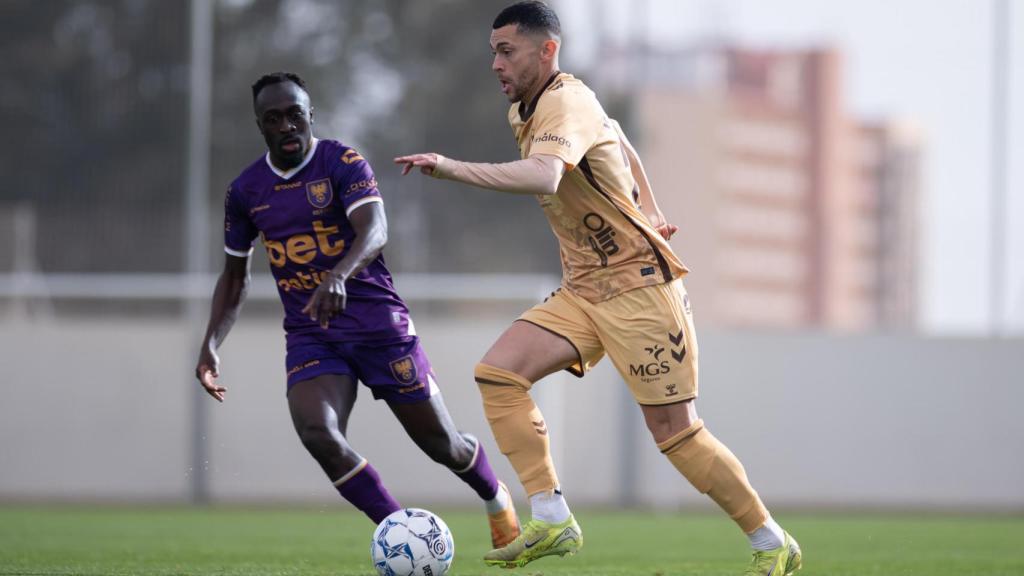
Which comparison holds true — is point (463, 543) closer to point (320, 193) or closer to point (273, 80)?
point (320, 193)

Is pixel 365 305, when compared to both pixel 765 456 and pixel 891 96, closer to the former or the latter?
pixel 765 456

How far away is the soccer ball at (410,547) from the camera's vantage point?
5645mm

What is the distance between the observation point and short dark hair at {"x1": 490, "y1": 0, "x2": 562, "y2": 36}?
18.7ft

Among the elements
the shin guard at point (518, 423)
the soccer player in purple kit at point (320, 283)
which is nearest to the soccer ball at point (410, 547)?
the soccer player in purple kit at point (320, 283)

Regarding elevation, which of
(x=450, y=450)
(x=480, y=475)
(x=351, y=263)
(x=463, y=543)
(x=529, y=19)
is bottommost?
(x=463, y=543)

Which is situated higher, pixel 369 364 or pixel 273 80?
pixel 273 80

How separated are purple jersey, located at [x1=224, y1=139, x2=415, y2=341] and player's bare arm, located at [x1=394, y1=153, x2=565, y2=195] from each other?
3.34ft

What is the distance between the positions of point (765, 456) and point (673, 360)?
9549 mm

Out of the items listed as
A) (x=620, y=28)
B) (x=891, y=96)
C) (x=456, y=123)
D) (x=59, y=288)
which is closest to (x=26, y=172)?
(x=59, y=288)

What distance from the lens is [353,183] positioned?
6191mm

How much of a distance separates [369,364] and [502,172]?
142cm

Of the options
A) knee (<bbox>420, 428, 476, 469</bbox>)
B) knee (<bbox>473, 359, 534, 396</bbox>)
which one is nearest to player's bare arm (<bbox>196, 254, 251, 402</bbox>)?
knee (<bbox>420, 428, 476, 469</bbox>)

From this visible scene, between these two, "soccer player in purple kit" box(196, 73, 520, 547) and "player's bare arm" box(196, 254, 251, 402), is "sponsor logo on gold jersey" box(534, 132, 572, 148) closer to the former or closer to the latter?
"soccer player in purple kit" box(196, 73, 520, 547)

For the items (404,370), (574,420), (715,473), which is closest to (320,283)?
(404,370)
